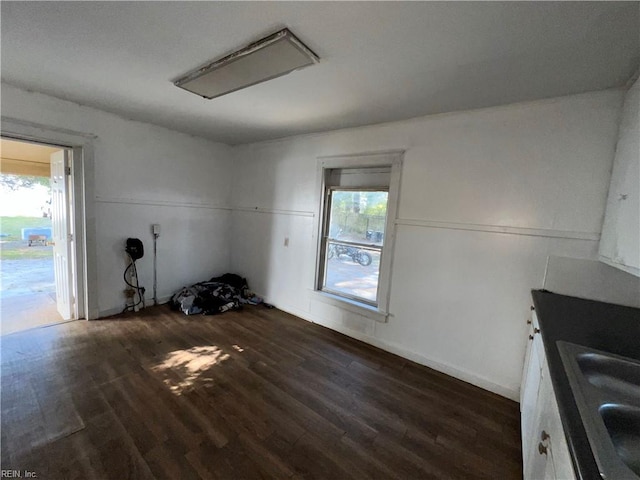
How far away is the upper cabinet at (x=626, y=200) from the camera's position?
128cm

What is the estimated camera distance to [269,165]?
3.95 m

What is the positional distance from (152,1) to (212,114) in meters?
1.68

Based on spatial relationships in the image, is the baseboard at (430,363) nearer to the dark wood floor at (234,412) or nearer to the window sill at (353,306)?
the dark wood floor at (234,412)

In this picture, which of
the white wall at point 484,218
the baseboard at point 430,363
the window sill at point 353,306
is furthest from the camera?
the window sill at point 353,306

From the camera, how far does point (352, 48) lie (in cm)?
156

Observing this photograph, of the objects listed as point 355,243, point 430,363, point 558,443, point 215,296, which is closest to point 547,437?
point 558,443

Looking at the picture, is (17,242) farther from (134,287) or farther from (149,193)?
(149,193)

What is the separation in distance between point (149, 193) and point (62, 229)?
1.02 meters

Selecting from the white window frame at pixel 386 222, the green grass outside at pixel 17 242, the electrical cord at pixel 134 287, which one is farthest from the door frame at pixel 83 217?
the green grass outside at pixel 17 242

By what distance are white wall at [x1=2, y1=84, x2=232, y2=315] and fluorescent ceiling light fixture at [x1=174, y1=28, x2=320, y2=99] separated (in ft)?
5.42

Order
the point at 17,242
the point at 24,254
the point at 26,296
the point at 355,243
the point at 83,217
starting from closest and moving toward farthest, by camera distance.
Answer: the point at 83,217, the point at 355,243, the point at 26,296, the point at 24,254, the point at 17,242

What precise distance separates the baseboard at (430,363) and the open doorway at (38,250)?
10.2 feet

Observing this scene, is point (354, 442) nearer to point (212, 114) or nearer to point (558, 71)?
point (558, 71)

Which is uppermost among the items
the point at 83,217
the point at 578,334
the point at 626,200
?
the point at 626,200
